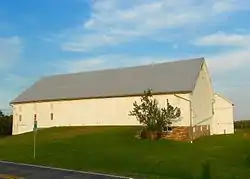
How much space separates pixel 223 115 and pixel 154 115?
18.3 meters

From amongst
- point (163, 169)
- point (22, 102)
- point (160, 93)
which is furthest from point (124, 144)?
point (22, 102)

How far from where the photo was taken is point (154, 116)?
46.6 metres

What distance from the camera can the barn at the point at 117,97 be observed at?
50781mm

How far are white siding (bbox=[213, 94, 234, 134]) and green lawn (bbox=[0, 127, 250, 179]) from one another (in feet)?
38.1

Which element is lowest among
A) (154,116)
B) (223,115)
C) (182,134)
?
(182,134)

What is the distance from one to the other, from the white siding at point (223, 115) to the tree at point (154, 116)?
13.7 metres

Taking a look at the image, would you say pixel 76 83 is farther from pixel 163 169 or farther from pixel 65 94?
pixel 163 169

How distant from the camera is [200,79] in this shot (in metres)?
53.4

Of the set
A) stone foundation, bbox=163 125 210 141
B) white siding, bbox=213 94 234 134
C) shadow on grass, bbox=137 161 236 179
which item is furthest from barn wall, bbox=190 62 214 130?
shadow on grass, bbox=137 161 236 179

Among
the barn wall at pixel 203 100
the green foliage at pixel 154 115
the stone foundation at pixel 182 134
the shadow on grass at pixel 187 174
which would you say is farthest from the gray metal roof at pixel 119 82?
the shadow on grass at pixel 187 174

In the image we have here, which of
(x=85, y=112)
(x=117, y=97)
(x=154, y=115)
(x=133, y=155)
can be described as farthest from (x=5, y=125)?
(x=133, y=155)

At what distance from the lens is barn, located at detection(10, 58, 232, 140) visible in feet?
167

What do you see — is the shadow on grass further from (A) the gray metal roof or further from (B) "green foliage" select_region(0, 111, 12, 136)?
(B) "green foliage" select_region(0, 111, 12, 136)

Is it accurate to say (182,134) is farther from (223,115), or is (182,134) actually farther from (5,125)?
(5,125)
